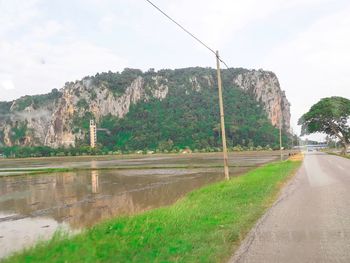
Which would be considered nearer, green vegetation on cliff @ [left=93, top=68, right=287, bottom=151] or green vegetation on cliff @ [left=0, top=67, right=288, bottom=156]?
green vegetation on cliff @ [left=0, top=67, right=288, bottom=156]

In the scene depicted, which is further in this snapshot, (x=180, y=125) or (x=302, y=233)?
(x=180, y=125)

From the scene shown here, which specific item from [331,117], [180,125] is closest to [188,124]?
[180,125]

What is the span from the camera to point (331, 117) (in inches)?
2756

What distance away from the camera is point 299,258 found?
21.0 feet

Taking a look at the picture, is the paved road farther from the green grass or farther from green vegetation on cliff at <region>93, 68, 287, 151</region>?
green vegetation on cliff at <region>93, 68, 287, 151</region>

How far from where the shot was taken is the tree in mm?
68125

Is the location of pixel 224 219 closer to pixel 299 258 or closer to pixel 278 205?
pixel 278 205

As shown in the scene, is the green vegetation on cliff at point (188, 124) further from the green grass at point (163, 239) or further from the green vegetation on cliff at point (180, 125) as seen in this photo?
the green grass at point (163, 239)

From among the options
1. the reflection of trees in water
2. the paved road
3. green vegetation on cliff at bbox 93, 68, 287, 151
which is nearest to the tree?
the reflection of trees in water

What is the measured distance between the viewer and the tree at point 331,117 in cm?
6812

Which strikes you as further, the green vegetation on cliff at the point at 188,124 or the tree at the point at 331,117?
the green vegetation on cliff at the point at 188,124

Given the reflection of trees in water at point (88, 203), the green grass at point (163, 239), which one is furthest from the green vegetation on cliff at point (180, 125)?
the green grass at point (163, 239)

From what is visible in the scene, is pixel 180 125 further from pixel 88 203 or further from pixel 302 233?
pixel 302 233

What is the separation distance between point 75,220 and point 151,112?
175m
